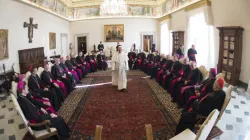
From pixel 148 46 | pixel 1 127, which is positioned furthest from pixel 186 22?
pixel 1 127

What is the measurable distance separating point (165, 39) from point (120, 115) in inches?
522

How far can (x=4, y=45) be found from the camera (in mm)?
8359

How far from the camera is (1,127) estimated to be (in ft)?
17.0

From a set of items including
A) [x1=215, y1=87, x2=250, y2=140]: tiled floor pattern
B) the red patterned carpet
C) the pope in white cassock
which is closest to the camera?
[x1=215, y1=87, x2=250, y2=140]: tiled floor pattern

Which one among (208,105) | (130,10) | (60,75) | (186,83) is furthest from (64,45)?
(208,105)

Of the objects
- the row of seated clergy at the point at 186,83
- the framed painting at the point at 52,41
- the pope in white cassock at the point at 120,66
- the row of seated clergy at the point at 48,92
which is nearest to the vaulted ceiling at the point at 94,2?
the framed painting at the point at 52,41

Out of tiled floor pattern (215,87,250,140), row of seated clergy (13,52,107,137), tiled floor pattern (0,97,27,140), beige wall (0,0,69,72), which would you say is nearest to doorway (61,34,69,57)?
beige wall (0,0,69,72)

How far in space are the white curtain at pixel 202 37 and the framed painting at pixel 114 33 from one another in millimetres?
8427

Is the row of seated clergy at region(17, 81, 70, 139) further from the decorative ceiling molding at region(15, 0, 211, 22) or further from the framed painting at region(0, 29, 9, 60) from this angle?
the decorative ceiling molding at region(15, 0, 211, 22)

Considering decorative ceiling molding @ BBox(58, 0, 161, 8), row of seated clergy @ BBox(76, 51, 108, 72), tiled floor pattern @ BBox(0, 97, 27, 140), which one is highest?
decorative ceiling molding @ BBox(58, 0, 161, 8)

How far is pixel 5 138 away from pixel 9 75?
458 cm

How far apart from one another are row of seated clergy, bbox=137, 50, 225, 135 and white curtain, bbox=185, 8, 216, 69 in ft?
7.53

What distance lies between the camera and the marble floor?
14.9 feet

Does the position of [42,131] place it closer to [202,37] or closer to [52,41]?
[202,37]
